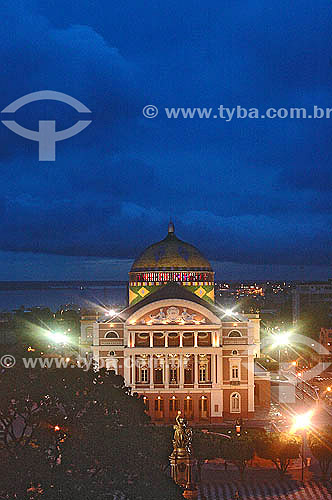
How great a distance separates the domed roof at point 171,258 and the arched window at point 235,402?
1452 centimetres

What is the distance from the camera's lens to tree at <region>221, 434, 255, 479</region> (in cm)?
3378

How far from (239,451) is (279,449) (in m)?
2.29

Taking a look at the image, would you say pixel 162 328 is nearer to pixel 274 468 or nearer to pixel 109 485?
pixel 274 468

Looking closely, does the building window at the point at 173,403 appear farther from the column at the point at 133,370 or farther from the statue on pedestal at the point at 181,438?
the statue on pedestal at the point at 181,438

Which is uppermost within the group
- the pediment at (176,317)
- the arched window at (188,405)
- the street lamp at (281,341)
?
the pediment at (176,317)

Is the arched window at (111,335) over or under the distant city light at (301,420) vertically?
over

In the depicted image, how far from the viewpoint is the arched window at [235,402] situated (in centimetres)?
4956

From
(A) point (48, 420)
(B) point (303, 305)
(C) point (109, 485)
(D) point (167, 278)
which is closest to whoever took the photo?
(C) point (109, 485)

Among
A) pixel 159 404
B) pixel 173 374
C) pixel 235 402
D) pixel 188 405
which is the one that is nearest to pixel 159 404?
pixel 159 404

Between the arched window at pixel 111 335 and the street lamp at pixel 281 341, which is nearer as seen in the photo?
the arched window at pixel 111 335

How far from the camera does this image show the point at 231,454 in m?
33.8

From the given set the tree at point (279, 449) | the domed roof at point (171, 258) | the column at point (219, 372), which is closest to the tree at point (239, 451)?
the tree at point (279, 449)

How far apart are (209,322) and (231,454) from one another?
17.2m


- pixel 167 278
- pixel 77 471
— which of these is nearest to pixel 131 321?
pixel 167 278
